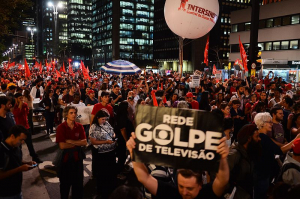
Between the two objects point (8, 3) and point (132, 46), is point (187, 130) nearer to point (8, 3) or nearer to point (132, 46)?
point (8, 3)

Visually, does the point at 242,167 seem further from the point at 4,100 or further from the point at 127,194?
the point at 4,100

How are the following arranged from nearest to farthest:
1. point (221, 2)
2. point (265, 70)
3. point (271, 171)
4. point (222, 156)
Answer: point (222, 156) → point (271, 171) → point (265, 70) → point (221, 2)

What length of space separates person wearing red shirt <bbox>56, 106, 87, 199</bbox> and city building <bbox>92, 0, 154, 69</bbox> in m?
120

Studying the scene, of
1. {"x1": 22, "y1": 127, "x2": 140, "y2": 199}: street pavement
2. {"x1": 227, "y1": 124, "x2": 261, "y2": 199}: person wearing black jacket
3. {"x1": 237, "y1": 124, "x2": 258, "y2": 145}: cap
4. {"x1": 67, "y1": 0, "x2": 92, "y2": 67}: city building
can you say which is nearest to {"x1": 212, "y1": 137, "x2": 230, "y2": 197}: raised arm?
{"x1": 227, "y1": 124, "x2": 261, "y2": 199}: person wearing black jacket

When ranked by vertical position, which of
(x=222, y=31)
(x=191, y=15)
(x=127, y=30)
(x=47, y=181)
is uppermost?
(x=127, y=30)

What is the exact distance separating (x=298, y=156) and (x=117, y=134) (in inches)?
169

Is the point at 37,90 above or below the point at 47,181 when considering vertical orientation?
above

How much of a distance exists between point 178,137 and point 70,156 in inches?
115

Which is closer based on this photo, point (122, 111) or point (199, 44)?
point (122, 111)

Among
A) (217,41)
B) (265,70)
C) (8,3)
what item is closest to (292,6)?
(265,70)

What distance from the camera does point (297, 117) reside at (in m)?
5.55

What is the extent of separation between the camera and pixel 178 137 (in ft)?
7.82

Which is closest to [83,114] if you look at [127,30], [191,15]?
[191,15]

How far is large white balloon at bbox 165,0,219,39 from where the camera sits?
8.45 metres
